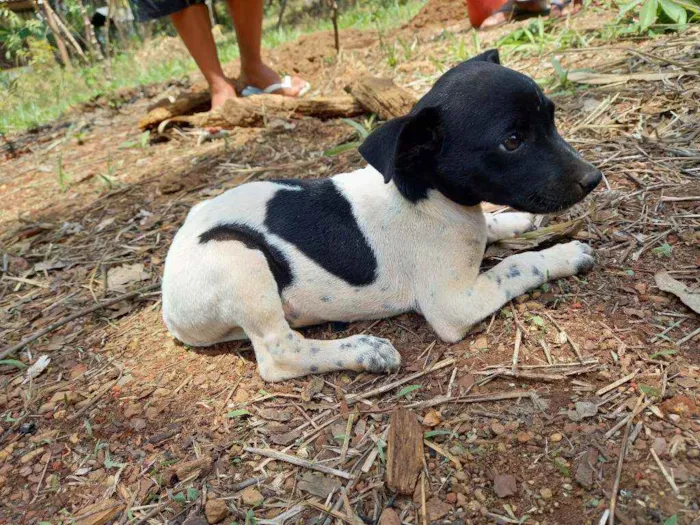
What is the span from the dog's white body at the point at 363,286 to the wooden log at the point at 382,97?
201 cm

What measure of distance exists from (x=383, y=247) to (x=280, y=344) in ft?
2.75

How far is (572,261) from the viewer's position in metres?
3.24

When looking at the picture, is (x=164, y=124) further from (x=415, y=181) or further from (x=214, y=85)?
(x=415, y=181)

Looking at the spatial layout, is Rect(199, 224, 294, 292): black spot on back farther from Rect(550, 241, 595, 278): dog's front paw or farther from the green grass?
the green grass

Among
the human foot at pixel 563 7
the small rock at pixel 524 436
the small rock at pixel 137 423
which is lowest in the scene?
the small rock at pixel 137 423

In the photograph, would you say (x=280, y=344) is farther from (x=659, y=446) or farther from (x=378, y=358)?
(x=659, y=446)

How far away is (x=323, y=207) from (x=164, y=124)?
408cm

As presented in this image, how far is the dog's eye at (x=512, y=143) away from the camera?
2.83m

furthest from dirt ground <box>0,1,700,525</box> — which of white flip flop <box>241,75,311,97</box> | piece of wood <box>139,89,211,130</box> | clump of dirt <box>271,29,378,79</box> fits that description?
clump of dirt <box>271,29,378,79</box>

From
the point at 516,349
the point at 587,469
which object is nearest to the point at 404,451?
the point at 587,469

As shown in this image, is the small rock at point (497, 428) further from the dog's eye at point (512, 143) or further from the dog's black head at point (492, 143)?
the dog's eye at point (512, 143)

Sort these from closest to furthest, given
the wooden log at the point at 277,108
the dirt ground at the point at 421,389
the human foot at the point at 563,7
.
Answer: the dirt ground at the point at 421,389 → the wooden log at the point at 277,108 → the human foot at the point at 563,7

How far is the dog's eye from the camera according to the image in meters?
2.83

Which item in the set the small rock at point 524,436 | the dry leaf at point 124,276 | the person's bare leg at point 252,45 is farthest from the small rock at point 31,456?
the person's bare leg at point 252,45
